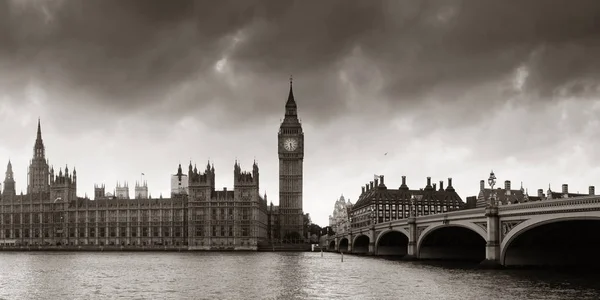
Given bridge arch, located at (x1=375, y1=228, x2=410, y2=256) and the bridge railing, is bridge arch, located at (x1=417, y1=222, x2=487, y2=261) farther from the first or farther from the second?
the bridge railing

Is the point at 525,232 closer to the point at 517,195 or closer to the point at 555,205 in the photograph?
the point at 555,205

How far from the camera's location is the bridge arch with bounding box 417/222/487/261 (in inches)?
3944

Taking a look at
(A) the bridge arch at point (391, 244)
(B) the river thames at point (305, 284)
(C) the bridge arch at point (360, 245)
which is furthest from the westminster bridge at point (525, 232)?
(C) the bridge arch at point (360, 245)

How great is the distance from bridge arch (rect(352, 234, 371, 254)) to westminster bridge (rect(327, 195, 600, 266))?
58305 millimetres

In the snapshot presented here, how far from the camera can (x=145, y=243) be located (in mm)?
199375

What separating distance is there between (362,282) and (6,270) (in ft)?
146

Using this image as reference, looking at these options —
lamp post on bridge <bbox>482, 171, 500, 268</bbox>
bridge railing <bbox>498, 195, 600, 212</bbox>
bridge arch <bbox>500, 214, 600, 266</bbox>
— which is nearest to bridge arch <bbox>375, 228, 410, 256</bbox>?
bridge arch <bbox>500, 214, 600, 266</bbox>

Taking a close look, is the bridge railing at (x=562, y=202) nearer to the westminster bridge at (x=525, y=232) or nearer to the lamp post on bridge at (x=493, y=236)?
the westminster bridge at (x=525, y=232)

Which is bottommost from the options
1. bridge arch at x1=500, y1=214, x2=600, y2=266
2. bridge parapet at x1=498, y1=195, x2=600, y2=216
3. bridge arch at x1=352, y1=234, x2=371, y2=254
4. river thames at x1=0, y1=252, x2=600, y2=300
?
bridge arch at x1=352, y1=234, x2=371, y2=254

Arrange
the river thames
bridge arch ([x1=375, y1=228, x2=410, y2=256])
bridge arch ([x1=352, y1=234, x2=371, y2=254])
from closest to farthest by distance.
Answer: the river thames
bridge arch ([x1=375, y1=228, x2=410, y2=256])
bridge arch ([x1=352, y1=234, x2=371, y2=254])

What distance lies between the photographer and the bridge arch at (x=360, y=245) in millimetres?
164562

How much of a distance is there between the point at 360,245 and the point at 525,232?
10455 centimetres

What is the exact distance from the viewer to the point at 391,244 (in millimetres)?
138750

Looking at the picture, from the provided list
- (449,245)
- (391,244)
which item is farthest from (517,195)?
(449,245)
